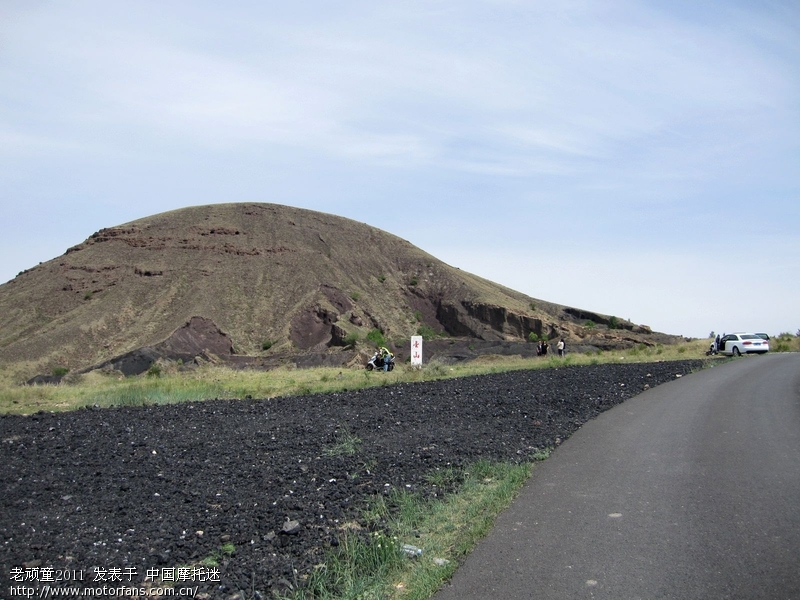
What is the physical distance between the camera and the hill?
60969 mm

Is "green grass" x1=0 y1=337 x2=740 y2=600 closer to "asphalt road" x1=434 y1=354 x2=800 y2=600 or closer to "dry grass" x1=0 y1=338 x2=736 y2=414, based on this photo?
"asphalt road" x1=434 y1=354 x2=800 y2=600

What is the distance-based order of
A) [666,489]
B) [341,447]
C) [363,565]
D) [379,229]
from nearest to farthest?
[363,565] < [666,489] < [341,447] < [379,229]

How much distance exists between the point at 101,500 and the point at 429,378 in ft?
64.9

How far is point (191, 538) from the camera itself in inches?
290

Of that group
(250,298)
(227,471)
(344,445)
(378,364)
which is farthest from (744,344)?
(250,298)

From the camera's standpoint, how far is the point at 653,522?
6789 mm

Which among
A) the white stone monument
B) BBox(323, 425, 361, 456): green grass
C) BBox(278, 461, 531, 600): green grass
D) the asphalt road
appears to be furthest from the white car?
BBox(278, 461, 531, 600): green grass

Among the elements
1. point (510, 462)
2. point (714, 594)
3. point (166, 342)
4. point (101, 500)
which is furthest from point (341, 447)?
point (166, 342)

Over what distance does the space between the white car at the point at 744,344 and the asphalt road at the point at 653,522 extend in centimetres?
2899

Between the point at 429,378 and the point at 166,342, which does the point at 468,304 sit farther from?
the point at 429,378

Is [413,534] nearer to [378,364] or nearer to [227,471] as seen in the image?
[227,471]

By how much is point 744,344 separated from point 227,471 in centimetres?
3539

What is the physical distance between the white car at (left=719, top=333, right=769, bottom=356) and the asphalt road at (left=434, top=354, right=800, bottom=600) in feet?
95.1

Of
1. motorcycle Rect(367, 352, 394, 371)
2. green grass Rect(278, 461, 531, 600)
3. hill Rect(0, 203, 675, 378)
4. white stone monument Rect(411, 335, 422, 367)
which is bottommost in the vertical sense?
green grass Rect(278, 461, 531, 600)
